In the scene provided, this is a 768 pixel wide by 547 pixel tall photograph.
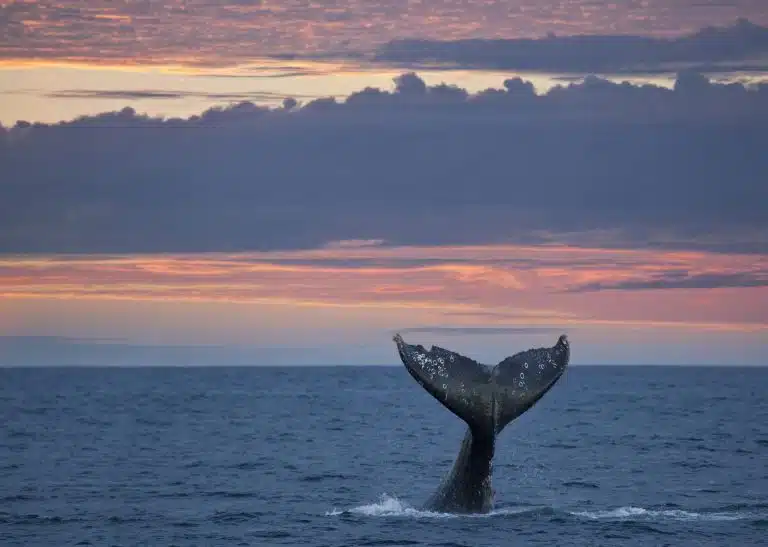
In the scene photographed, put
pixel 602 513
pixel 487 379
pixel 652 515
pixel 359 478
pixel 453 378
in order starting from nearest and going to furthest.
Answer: pixel 453 378
pixel 487 379
pixel 652 515
pixel 602 513
pixel 359 478

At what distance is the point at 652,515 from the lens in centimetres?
2558

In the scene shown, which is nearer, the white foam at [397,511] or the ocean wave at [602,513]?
the white foam at [397,511]

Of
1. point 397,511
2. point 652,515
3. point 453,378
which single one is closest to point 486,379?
point 453,378

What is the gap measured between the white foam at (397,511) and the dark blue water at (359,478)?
82 millimetres

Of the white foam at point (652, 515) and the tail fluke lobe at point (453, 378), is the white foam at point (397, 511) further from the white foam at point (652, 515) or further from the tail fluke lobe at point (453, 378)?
the tail fluke lobe at point (453, 378)

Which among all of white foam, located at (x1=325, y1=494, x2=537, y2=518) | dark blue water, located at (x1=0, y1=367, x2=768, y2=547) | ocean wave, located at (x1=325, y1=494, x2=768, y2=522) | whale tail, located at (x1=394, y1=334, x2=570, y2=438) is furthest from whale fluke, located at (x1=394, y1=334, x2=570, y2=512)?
ocean wave, located at (x1=325, y1=494, x2=768, y2=522)

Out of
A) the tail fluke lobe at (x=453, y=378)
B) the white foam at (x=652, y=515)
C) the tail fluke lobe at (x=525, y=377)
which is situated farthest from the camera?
the white foam at (x=652, y=515)

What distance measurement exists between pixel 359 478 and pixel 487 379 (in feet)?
46.1

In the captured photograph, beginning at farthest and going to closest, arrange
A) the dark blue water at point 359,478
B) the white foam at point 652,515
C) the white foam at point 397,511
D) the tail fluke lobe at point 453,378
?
the white foam at point 652,515 → the dark blue water at point 359,478 → the white foam at point 397,511 → the tail fluke lobe at point 453,378

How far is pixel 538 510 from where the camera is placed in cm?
2569

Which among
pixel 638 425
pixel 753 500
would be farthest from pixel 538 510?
pixel 638 425

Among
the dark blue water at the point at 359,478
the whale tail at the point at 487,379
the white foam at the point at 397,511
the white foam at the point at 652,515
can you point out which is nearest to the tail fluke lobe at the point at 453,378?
the whale tail at the point at 487,379

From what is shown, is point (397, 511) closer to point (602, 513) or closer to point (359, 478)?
point (602, 513)

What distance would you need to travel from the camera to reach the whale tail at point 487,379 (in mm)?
19391
